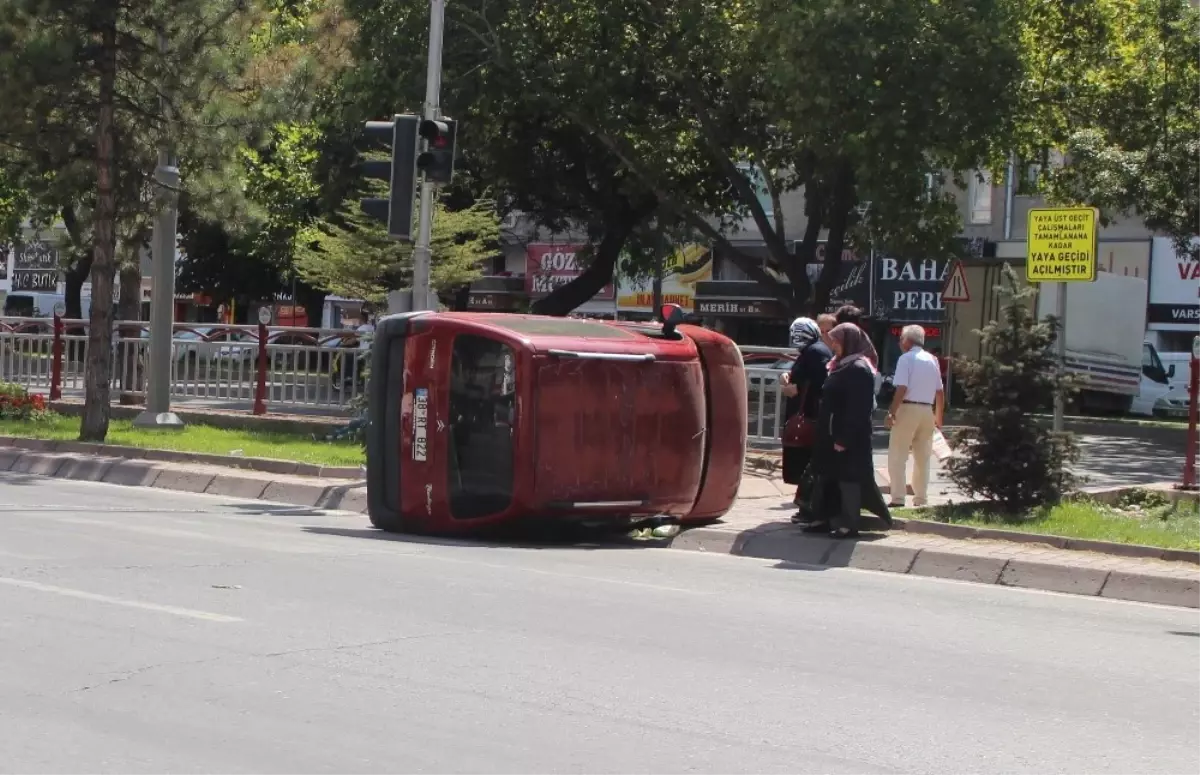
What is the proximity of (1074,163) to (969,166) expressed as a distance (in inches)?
122

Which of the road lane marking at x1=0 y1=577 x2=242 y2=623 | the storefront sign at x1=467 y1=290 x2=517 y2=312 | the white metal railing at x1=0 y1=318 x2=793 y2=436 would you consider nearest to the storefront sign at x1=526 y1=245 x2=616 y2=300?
the storefront sign at x1=467 y1=290 x2=517 y2=312

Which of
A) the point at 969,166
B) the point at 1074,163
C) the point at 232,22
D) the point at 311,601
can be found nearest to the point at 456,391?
the point at 311,601

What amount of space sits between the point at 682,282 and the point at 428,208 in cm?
3151

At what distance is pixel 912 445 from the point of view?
14.0 metres

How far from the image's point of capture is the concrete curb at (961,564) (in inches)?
426

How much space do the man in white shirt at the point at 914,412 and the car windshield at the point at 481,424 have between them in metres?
3.46

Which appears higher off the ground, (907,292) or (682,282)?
(682,282)

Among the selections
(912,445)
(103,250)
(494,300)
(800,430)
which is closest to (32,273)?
(494,300)

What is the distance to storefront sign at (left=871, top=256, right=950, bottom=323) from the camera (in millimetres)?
41750

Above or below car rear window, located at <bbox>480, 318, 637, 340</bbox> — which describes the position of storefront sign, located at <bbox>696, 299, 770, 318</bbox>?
above

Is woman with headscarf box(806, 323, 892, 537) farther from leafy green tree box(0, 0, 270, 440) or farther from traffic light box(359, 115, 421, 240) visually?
leafy green tree box(0, 0, 270, 440)

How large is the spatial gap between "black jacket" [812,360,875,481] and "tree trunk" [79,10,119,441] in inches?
425

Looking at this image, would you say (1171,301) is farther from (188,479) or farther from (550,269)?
(188,479)

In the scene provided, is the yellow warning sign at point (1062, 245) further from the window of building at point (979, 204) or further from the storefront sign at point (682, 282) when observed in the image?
the storefront sign at point (682, 282)
